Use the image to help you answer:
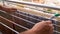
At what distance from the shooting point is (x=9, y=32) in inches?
86.7

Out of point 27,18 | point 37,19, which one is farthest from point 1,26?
point 37,19

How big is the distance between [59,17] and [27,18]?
0.56 metres

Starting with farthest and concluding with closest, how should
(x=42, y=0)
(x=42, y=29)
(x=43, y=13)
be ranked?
(x=42, y=0) → (x=43, y=13) → (x=42, y=29)

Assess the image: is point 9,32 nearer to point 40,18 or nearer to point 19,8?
point 19,8

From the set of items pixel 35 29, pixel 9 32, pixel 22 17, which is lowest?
pixel 9 32

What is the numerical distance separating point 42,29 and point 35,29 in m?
0.06

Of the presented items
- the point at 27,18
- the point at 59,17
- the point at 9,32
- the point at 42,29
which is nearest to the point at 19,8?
the point at 27,18

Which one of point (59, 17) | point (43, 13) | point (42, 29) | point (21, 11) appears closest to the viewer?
point (42, 29)

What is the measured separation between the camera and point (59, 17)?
1398 millimetres

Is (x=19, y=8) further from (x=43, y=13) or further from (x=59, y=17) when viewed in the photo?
(x=59, y=17)

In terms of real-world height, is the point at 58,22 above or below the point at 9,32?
above

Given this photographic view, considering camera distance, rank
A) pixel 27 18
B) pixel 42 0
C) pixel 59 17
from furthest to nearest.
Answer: pixel 42 0 < pixel 27 18 < pixel 59 17

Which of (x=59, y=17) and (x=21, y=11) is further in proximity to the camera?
(x=21, y=11)

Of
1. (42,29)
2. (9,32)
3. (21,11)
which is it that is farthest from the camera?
(9,32)
